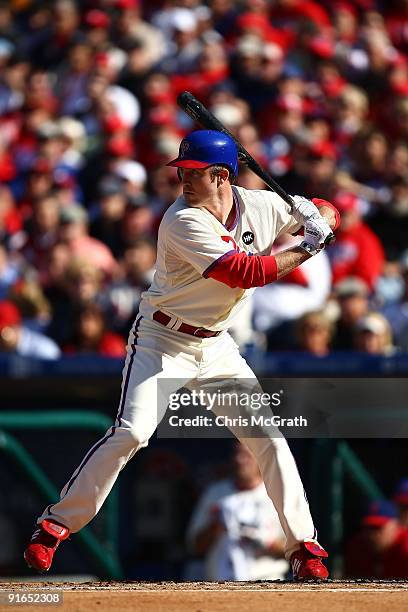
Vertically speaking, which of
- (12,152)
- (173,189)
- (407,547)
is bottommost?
(407,547)

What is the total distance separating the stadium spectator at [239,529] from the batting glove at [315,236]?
83.7 inches

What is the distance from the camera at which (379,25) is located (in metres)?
11.5

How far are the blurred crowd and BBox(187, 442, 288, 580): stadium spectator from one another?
2.98 ft

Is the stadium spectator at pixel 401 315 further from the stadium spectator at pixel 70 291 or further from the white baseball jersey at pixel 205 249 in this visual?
the white baseball jersey at pixel 205 249

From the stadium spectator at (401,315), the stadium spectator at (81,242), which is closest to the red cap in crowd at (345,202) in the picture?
the stadium spectator at (401,315)

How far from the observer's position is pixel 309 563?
5.19 meters

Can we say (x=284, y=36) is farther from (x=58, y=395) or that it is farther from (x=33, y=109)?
Answer: (x=58, y=395)

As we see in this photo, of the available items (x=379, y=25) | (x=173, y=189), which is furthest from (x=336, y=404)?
(x=379, y=25)

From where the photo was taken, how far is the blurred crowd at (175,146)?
26.3ft

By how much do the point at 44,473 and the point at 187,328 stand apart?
2365mm

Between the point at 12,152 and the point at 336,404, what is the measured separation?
4.95 m

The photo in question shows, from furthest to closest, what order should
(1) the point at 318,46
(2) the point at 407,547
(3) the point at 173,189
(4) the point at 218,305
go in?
(1) the point at 318,46
(3) the point at 173,189
(2) the point at 407,547
(4) the point at 218,305

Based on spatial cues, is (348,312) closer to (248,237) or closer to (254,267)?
(248,237)

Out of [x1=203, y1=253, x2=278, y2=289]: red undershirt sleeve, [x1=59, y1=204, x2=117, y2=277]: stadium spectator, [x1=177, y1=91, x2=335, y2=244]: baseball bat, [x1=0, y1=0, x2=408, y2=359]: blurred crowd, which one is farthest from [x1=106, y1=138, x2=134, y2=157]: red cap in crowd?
[x1=203, y1=253, x2=278, y2=289]: red undershirt sleeve
